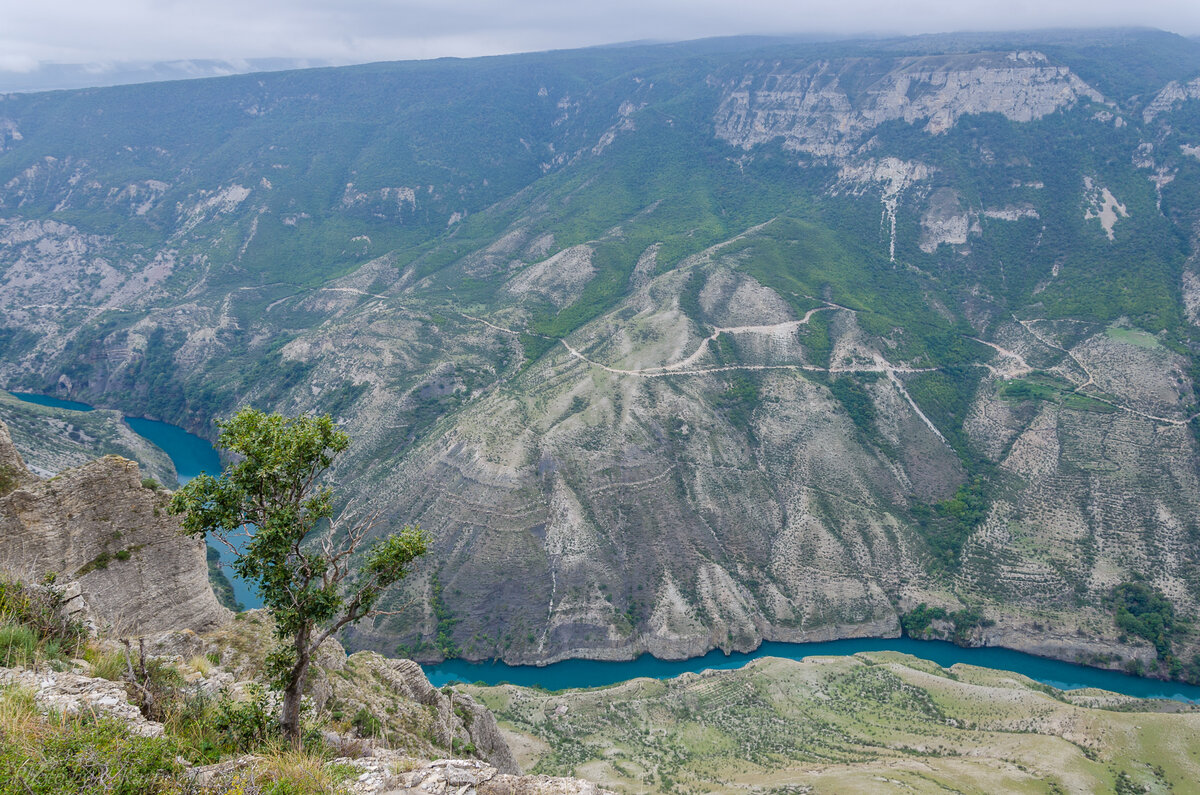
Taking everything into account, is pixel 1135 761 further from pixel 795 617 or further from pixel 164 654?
pixel 164 654

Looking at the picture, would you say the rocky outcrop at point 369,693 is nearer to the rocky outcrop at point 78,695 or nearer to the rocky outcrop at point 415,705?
the rocky outcrop at point 415,705

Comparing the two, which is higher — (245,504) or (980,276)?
(245,504)

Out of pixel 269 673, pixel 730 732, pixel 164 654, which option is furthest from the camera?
pixel 730 732

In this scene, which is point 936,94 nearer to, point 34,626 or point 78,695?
point 34,626

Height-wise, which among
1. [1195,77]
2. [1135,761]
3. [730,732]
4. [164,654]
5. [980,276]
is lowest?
[730,732]

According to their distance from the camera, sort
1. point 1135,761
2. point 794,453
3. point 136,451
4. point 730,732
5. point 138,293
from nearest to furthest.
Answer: point 1135,761 < point 730,732 < point 794,453 < point 136,451 < point 138,293

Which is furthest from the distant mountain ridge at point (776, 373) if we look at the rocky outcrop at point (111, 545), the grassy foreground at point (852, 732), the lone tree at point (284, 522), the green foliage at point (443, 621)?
the lone tree at point (284, 522)

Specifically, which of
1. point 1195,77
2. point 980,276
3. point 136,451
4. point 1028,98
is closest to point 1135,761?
point 980,276
